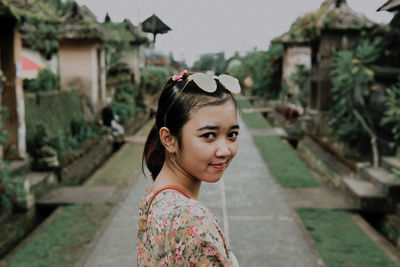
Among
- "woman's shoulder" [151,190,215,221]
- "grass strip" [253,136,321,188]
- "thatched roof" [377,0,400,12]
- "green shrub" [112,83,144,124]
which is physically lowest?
"grass strip" [253,136,321,188]

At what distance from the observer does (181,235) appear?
4.12ft

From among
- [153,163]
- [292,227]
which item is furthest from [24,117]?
[153,163]

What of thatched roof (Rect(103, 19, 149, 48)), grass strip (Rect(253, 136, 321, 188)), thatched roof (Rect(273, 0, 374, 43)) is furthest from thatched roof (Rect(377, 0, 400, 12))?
thatched roof (Rect(103, 19, 149, 48))

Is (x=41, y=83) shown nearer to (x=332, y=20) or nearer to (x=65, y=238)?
(x=65, y=238)

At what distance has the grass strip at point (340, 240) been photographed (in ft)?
14.8

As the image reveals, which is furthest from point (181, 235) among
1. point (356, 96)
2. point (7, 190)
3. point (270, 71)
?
point (270, 71)

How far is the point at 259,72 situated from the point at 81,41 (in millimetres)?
12043

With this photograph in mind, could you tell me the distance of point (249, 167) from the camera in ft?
28.5

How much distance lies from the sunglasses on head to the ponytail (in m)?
0.22

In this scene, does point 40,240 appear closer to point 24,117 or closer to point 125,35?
point 24,117

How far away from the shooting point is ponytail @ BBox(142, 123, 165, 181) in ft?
5.53

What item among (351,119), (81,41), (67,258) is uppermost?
(81,41)

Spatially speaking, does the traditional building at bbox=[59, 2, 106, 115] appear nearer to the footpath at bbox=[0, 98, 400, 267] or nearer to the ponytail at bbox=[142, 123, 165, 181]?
the footpath at bbox=[0, 98, 400, 267]

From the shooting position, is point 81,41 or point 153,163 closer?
point 153,163
